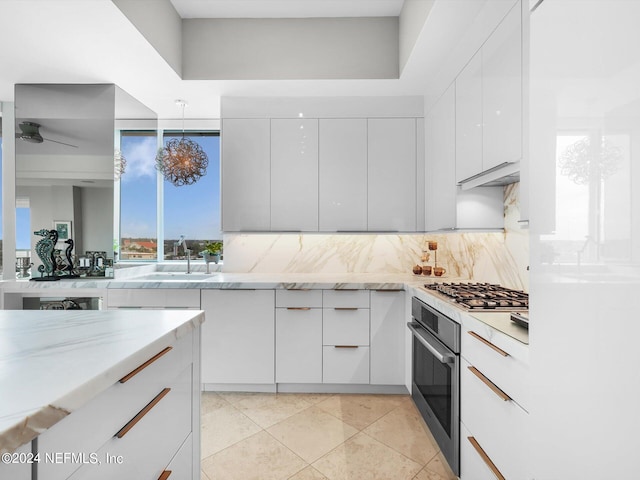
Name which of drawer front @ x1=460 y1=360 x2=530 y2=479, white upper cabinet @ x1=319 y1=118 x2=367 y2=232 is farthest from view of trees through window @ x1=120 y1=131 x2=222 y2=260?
drawer front @ x1=460 y1=360 x2=530 y2=479

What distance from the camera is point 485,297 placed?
1.79 meters

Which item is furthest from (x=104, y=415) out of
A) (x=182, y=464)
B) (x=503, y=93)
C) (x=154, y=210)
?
(x=154, y=210)

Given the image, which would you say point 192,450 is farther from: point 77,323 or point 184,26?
point 184,26

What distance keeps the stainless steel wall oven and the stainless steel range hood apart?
771 mm

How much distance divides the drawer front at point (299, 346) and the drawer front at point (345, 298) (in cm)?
11

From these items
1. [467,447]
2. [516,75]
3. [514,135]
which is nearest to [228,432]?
[467,447]

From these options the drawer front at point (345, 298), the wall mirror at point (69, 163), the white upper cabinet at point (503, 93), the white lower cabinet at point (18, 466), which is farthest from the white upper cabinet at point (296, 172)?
the white lower cabinet at point (18, 466)

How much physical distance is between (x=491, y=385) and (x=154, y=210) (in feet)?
11.3

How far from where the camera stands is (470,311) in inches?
61.2

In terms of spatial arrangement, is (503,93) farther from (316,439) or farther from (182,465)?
(316,439)

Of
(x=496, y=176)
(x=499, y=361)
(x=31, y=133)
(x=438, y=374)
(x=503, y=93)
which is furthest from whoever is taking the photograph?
(x=31, y=133)

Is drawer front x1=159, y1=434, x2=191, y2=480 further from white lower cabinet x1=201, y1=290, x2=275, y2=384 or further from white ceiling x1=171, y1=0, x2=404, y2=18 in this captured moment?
white ceiling x1=171, y1=0, x2=404, y2=18

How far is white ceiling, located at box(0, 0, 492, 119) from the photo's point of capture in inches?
77.5

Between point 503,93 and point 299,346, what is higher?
point 503,93
